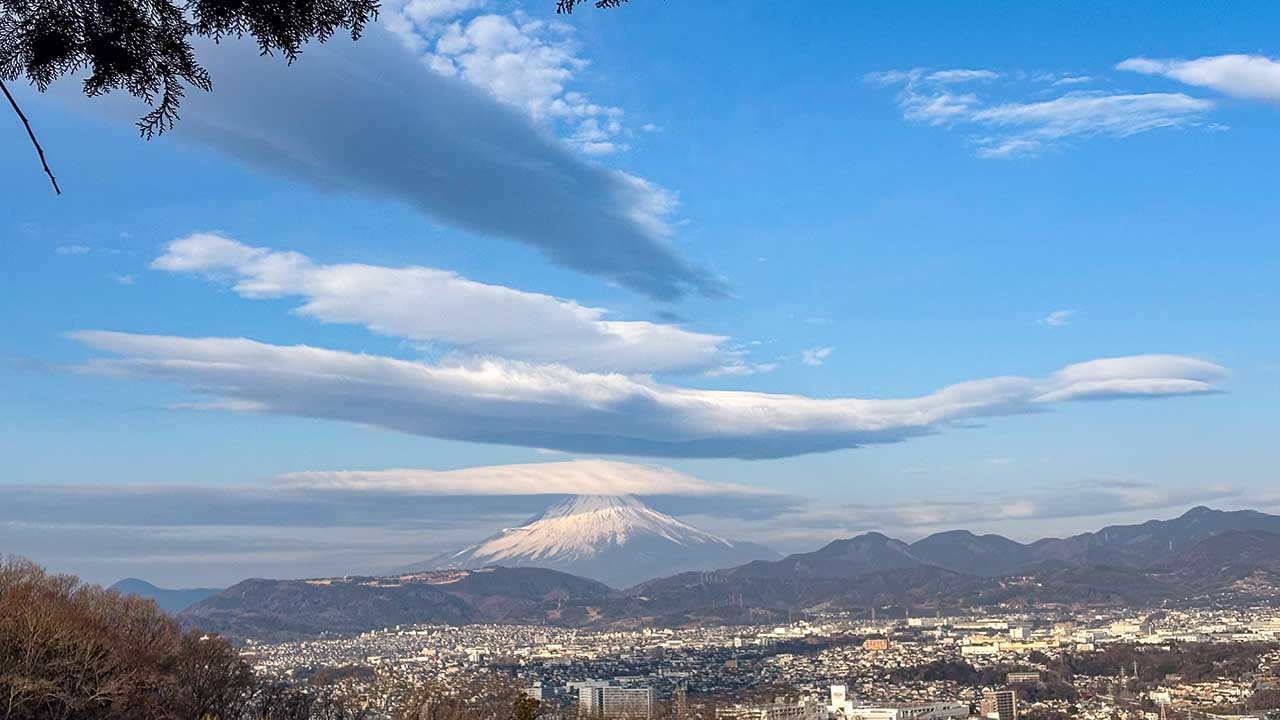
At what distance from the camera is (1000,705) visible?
188ft

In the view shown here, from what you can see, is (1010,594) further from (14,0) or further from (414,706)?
(14,0)

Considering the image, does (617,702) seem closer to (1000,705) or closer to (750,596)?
(1000,705)

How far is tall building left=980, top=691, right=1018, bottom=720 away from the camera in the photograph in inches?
2138

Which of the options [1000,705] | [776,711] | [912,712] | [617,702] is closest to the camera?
[776,711]

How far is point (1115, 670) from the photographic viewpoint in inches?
2982

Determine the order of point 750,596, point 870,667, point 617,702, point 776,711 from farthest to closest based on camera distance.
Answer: point 750,596
point 870,667
point 617,702
point 776,711

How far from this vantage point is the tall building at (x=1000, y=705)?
54.3m

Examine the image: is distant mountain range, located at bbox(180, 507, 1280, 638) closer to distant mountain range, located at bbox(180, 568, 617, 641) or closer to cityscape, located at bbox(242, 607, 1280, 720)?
distant mountain range, located at bbox(180, 568, 617, 641)

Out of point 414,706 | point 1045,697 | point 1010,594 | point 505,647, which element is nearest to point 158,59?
point 414,706

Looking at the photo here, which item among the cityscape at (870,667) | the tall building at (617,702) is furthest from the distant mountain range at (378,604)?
the tall building at (617,702)

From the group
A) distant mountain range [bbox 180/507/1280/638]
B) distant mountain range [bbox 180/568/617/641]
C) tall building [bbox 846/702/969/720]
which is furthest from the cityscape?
distant mountain range [bbox 180/568/617/641]

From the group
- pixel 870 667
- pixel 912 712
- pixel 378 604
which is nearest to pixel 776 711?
pixel 912 712

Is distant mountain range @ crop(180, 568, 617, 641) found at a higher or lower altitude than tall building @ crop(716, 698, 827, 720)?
higher

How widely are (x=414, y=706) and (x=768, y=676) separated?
4933cm
